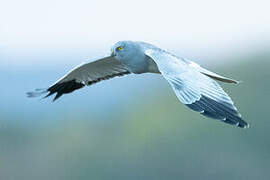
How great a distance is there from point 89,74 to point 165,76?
2.27 meters

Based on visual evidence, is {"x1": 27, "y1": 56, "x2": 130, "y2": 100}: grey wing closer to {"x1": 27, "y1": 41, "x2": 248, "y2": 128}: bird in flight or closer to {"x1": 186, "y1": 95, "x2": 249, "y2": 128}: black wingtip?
{"x1": 27, "y1": 41, "x2": 248, "y2": 128}: bird in flight

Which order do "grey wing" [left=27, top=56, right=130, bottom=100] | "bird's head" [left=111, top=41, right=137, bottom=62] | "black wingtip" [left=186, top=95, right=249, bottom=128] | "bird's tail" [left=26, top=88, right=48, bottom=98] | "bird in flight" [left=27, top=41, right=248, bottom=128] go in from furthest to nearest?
"grey wing" [left=27, top=56, right=130, bottom=100] < "bird's tail" [left=26, top=88, right=48, bottom=98] < "bird's head" [left=111, top=41, right=137, bottom=62] < "bird in flight" [left=27, top=41, right=248, bottom=128] < "black wingtip" [left=186, top=95, right=249, bottom=128]

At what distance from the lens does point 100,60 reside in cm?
1064

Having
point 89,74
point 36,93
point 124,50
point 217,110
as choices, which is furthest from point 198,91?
point 89,74

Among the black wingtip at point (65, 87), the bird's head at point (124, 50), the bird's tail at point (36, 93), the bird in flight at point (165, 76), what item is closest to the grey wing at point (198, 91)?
the bird in flight at point (165, 76)

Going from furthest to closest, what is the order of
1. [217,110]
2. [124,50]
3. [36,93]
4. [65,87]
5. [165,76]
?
1. [65,87]
2. [36,93]
3. [124,50]
4. [165,76]
5. [217,110]

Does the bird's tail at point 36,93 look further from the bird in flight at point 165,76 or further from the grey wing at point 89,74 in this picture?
the grey wing at point 89,74

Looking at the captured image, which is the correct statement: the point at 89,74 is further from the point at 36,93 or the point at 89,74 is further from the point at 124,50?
the point at 124,50

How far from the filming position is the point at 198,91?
27.6 ft

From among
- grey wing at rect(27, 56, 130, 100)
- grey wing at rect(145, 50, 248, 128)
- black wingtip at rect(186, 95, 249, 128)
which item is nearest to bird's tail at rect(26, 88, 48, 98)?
grey wing at rect(27, 56, 130, 100)

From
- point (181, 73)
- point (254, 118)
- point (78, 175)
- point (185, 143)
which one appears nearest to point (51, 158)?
point (78, 175)

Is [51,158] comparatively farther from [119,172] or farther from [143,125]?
[143,125]

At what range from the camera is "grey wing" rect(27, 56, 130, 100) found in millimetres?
10688

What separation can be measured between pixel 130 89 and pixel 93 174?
808 inches
